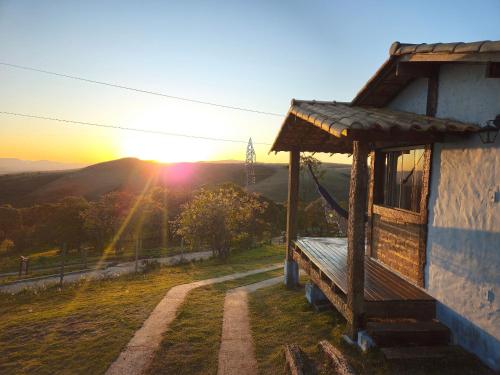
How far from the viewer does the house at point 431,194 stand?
496cm

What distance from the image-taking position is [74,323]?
8.99 m

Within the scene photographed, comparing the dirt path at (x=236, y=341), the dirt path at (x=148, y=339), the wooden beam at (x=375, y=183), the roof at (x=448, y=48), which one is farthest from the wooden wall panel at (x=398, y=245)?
the dirt path at (x=148, y=339)

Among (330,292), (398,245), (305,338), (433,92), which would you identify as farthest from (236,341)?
(433,92)

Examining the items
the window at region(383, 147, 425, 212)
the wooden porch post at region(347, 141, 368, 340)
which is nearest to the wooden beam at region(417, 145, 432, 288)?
A: the window at region(383, 147, 425, 212)

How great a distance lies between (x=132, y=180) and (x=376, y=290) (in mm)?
95796

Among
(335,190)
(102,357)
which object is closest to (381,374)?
(102,357)

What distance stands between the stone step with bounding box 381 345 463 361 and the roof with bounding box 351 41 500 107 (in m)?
4.20

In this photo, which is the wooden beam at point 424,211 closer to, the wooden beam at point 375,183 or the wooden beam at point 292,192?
the wooden beam at point 375,183

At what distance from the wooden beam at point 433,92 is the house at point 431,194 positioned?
2 cm

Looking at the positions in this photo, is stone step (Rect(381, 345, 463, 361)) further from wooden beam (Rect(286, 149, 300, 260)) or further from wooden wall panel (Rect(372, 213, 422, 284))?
wooden beam (Rect(286, 149, 300, 260))

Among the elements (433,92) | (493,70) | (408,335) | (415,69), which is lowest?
(408,335)

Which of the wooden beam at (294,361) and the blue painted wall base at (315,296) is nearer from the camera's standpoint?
the wooden beam at (294,361)

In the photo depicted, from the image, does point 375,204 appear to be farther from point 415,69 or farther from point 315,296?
point 415,69

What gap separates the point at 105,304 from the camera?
35.3 feet
